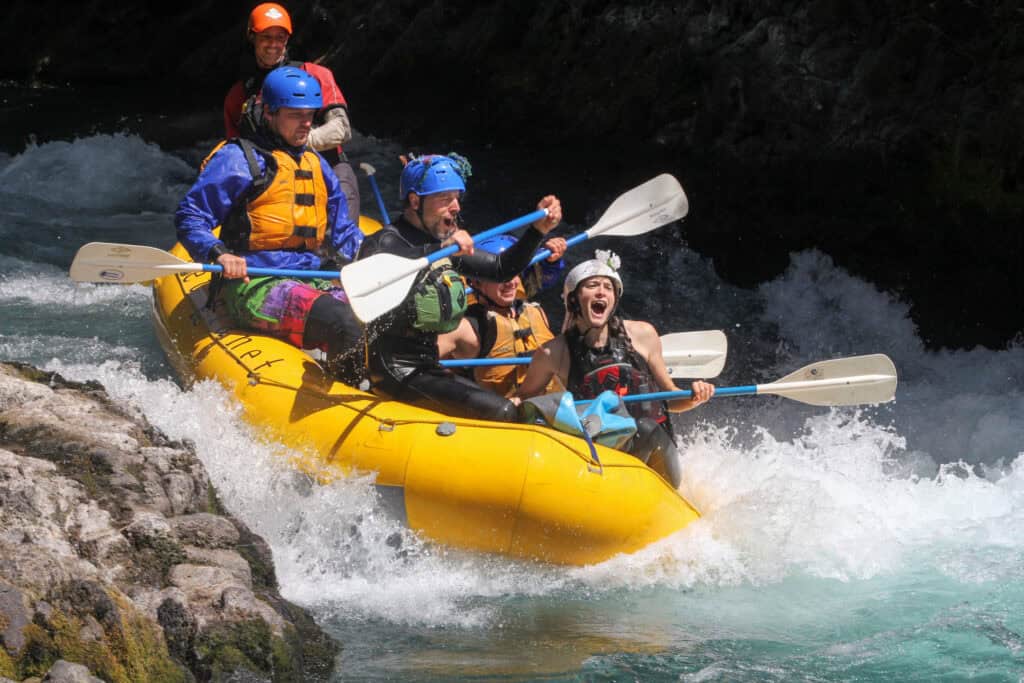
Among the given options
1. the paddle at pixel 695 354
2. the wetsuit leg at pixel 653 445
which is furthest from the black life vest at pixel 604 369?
the paddle at pixel 695 354

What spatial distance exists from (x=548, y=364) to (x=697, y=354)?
3.84ft

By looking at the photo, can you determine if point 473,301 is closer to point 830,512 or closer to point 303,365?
point 303,365

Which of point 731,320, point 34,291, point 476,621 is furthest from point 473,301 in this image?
point 34,291

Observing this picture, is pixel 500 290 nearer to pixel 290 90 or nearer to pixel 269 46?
pixel 290 90

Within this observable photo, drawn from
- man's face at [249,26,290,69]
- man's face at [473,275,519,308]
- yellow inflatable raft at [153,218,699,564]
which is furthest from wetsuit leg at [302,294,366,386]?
man's face at [249,26,290,69]

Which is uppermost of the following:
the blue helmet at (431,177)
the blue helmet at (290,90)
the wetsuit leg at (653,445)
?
the blue helmet at (290,90)

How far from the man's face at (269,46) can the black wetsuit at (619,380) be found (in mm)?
2398

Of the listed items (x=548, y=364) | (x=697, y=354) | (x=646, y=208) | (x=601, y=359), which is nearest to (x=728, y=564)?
(x=601, y=359)

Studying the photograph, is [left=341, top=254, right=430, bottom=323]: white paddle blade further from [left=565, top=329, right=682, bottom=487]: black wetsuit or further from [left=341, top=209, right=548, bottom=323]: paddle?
[left=565, top=329, right=682, bottom=487]: black wetsuit

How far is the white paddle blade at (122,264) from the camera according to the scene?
530 cm

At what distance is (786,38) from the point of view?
8.52 meters

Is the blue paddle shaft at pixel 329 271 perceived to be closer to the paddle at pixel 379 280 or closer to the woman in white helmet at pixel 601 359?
the paddle at pixel 379 280

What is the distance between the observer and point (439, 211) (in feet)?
17.0

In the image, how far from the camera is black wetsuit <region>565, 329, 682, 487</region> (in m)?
4.97
